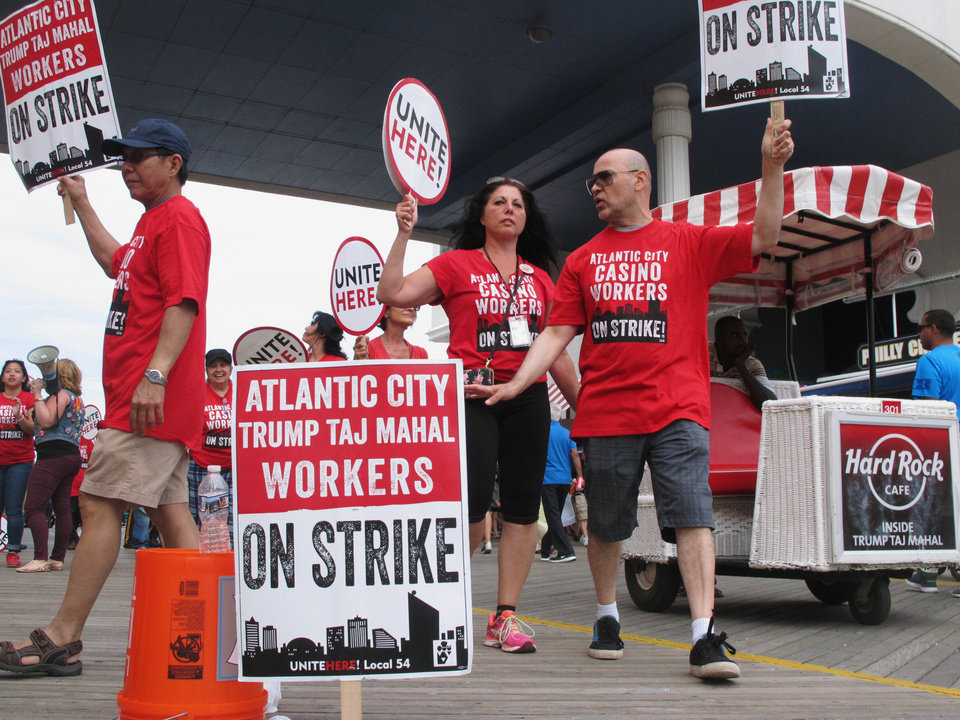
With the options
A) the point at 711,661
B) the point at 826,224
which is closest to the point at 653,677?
the point at 711,661

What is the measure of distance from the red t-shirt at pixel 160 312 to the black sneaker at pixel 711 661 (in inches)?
81.1

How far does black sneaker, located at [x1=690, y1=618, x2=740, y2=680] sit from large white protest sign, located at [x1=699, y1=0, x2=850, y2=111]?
2096mm

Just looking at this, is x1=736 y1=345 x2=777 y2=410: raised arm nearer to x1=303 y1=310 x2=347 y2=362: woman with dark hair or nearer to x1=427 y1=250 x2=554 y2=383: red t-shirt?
x1=427 y1=250 x2=554 y2=383: red t-shirt

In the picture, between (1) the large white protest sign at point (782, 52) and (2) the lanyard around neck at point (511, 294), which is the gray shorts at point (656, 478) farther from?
(1) the large white protest sign at point (782, 52)

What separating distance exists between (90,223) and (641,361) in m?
2.53

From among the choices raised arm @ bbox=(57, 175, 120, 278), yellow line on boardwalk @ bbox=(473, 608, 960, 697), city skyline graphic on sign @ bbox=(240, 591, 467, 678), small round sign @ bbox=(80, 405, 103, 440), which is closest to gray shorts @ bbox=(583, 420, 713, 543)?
yellow line on boardwalk @ bbox=(473, 608, 960, 697)

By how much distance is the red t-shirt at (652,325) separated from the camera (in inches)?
150

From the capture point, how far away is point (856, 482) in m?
4.83

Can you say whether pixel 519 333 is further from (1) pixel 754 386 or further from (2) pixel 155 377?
(1) pixel 754 386

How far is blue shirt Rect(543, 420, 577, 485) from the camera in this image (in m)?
11.0

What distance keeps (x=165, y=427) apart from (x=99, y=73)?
211 cm

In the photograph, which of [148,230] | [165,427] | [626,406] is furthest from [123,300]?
[626,406]

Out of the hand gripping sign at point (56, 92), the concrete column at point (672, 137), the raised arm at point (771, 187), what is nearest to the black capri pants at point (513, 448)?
the raised arm at point (771, 187)

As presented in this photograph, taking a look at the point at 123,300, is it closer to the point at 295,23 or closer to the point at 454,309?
the point at 454,309
